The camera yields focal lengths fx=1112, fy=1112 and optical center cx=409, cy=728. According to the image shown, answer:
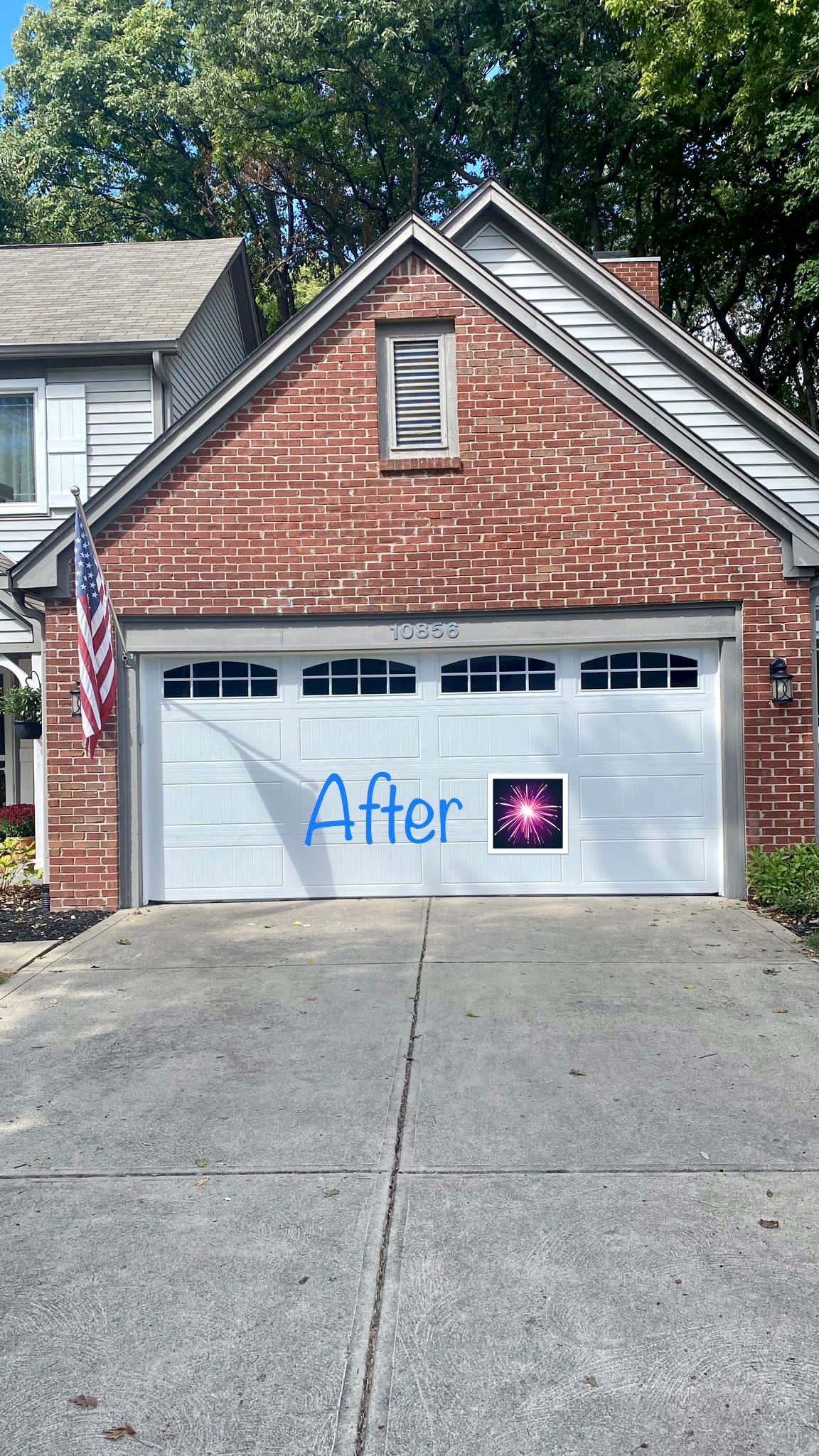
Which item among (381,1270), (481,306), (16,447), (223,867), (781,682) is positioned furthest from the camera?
(16,447)

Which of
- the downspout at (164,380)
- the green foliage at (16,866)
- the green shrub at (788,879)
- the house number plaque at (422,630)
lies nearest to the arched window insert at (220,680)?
the house number plaque at (422,630)

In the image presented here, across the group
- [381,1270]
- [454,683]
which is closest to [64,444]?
[454,683]

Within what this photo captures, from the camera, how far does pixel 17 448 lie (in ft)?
44.9

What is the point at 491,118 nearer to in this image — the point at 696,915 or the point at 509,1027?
the point at 696,915

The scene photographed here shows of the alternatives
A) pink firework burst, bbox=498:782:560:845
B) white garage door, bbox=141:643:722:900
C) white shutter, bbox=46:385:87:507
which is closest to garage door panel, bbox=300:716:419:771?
white garage door, bbox=141:643:722:900

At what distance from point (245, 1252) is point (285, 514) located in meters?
7.53

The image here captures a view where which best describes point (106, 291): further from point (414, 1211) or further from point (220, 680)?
point (414, 1211)

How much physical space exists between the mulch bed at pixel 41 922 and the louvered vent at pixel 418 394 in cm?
521

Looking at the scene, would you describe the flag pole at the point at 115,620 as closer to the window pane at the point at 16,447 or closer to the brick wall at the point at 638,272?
the window pane at the point at 16,447

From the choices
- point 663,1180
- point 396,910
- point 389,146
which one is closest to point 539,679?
point 396,910

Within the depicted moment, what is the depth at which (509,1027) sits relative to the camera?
6.42m

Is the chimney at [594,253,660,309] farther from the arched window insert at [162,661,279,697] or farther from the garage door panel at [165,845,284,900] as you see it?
the garage door panel at [165,845,284,900]

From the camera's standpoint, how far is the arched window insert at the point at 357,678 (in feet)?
34.7

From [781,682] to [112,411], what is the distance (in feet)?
28.0
